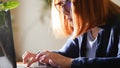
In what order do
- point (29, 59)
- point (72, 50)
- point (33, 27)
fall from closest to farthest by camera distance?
point (29, 59)
point (72, 50)
point (33, 27)

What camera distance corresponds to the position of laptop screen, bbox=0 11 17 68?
1.05 m

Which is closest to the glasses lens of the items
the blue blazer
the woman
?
the woman

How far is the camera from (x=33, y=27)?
2330 mm

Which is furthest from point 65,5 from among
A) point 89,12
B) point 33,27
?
point 33,27

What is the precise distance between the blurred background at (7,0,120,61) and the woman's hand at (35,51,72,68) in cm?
117

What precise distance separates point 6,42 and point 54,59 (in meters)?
0.22

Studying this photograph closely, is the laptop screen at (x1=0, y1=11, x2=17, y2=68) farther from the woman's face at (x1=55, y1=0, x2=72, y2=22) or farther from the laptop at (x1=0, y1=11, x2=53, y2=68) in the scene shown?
the woman's face at (x1=55, y1=0, x2=72, y2=22)

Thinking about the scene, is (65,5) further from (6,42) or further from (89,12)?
(6,42)

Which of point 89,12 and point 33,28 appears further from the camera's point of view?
point 33,28

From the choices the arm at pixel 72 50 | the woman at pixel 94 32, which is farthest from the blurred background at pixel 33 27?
the woman at pixel 94 32

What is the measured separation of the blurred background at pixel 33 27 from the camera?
7.47 feet

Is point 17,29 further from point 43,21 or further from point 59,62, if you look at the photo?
point 59,62

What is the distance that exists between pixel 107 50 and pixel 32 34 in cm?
136

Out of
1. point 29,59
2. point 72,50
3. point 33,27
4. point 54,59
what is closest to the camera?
point 54,59
